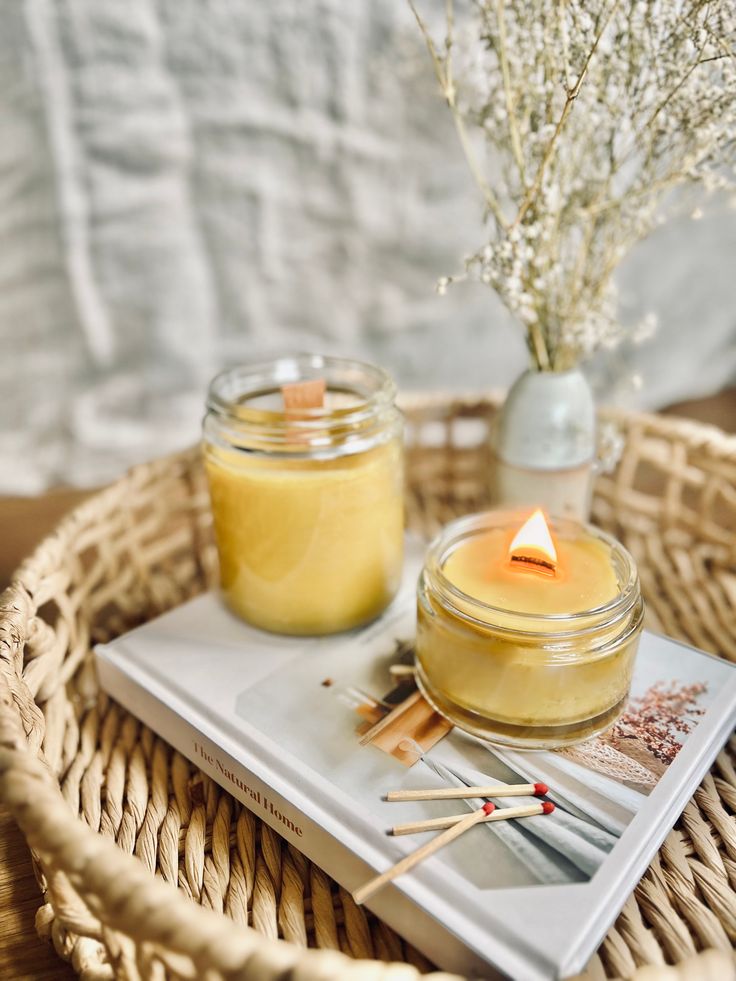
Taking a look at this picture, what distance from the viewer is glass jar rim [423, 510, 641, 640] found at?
45 cm

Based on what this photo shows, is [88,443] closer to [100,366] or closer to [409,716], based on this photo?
[100,366]

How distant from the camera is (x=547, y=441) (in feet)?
2.10

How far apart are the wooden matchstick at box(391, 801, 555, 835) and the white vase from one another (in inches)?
10.1

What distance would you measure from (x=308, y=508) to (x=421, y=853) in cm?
23

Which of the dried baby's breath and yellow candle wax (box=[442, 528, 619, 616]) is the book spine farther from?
the dried baby's breath

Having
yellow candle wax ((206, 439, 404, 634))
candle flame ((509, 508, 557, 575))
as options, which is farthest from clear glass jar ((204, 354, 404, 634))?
candle flame ((509, 508, 557, 575))

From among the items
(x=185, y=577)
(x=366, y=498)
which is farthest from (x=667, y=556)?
(x=185, y=577)

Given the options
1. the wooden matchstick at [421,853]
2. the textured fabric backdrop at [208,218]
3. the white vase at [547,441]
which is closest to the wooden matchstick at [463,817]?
the wooden matchstick at [421,853]

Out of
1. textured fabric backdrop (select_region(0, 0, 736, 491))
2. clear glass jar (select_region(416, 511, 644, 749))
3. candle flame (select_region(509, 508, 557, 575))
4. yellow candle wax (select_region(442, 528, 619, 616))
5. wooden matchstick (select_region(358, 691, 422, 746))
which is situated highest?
textured fabric backdrop (select_region(0, 0, 736, 491))

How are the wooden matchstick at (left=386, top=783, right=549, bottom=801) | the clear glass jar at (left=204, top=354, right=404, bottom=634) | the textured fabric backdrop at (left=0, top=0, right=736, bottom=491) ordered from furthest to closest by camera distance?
the textured fabric backdrop at (left=0, top=0, right=736, bottom=491), the clear glass jar at (left=204, top=354, right=404, bottom=634), the wooden matchstick at (left=386, top=783, right=549, bottom=801)

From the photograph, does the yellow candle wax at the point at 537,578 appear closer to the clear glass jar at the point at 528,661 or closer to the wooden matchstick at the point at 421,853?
the clear glass jar at the point at 528,661

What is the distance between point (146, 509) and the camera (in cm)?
74

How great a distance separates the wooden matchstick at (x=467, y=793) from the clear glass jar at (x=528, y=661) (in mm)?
37

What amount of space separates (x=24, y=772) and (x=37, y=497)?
558 millimetres
